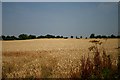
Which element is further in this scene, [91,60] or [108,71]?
[91,60]

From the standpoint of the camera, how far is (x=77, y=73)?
18.6 feet

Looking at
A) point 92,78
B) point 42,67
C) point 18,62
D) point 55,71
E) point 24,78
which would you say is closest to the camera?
point 92,78

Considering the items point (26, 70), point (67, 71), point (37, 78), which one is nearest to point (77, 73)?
point (67, 71)

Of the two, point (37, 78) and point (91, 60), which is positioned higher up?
point (91, 60)

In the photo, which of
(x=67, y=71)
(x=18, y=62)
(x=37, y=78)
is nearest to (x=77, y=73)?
(x=67, y=71)

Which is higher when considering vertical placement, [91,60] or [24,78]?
[91,60]

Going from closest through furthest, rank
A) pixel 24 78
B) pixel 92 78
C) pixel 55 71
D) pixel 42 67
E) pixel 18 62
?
pixel 92 78
pixel 24 78
pixel 55 71
pixel 42 67
pixel 18 62

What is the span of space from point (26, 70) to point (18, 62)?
1.02m

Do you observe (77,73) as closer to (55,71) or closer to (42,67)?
(55,71)

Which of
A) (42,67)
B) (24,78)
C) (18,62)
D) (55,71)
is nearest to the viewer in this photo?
(24,78)

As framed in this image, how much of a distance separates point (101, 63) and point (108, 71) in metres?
0.44

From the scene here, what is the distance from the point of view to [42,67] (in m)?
6.53

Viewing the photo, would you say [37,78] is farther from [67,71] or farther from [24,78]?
[67,71]

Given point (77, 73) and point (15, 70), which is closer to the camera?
point (77, 73)
